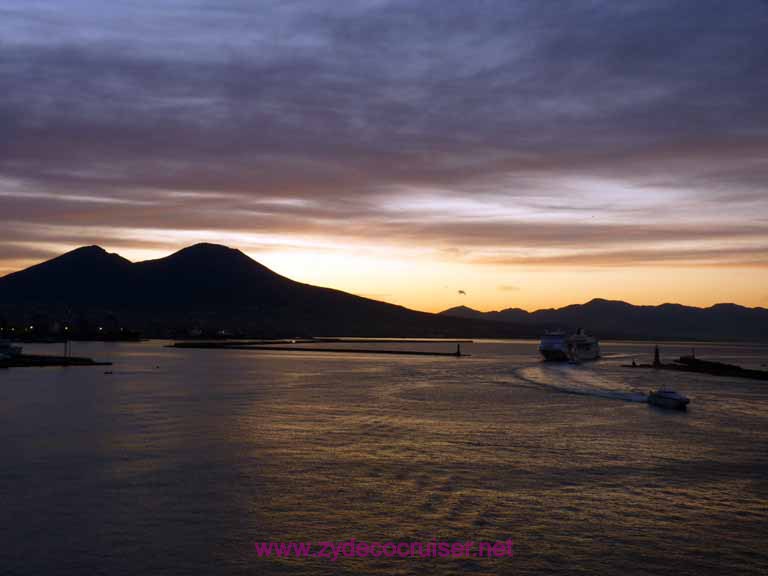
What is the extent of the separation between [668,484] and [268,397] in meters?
37.0

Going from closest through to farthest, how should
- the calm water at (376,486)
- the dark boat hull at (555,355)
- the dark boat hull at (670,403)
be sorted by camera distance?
the calm water at (376,486) < the dark boat hull at (670,403) < the dark boat hull at (555,355)

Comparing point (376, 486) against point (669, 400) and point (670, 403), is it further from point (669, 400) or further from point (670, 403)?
point (669, 400)

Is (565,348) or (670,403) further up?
(565,348)

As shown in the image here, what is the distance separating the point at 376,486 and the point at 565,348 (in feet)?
382

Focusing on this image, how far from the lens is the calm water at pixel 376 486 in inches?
696

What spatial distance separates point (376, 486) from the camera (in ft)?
80.7

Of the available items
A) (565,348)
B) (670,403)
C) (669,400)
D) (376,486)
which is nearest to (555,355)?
(565,348)

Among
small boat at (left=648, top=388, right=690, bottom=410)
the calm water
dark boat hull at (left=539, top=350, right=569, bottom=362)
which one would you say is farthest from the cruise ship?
the calm water

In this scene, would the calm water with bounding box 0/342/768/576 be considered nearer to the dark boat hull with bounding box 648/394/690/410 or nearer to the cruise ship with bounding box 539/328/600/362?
the dark boat hull with bounding box 648/394/690/410

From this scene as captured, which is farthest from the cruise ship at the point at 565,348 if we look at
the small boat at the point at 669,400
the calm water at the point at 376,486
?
the calm water at the point at 376,486

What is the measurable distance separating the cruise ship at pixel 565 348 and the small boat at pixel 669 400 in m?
79.4

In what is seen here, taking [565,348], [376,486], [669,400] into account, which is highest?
[565,348]

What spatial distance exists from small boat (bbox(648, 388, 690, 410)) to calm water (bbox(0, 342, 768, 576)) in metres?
2.18

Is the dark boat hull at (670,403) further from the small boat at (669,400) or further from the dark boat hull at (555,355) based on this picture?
the dark boat hull at (555,355)
